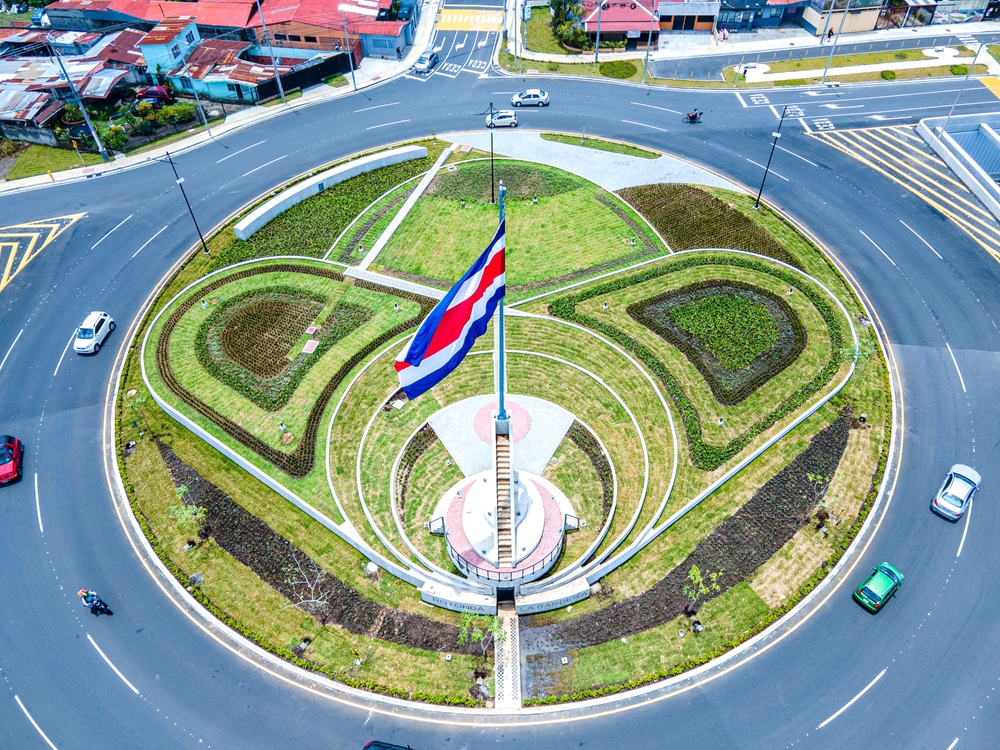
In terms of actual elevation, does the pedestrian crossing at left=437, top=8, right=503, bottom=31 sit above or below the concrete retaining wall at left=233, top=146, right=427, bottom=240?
above

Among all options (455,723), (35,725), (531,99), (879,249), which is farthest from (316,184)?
(879,249)

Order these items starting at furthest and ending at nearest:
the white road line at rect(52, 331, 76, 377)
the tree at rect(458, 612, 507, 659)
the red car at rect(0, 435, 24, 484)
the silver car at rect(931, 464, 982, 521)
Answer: the white road line at rect(52, 331, 76, 377) → the red car at rect(0, 435, 24, 484) → the silver car at rect(931, 464, 982, 521) → the tree at rect(458, 612, 507, 659)

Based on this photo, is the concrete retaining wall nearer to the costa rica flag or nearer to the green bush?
the green bush

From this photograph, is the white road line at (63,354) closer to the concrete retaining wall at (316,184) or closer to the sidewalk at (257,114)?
the concrete retaining wall at (316,184)

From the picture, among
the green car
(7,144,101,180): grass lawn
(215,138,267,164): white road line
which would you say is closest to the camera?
the green car

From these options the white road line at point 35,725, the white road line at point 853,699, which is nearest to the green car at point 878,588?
the white road line at point 853,699

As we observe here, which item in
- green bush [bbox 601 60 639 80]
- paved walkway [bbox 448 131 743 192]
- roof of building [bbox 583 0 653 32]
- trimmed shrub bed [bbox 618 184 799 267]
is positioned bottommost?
trimmed shrub bed [bbox 618 184 799 267]

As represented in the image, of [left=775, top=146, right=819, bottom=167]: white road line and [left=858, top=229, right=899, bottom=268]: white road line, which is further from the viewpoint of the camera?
[left=775, top=146, right=819, bottom=167]: white road line

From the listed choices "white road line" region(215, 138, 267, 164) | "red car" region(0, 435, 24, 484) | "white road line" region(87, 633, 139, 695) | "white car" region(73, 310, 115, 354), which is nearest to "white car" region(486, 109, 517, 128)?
"white road line" region(215, 138, 267, 164)

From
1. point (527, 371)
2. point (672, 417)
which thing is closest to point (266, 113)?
point (527, 371)
